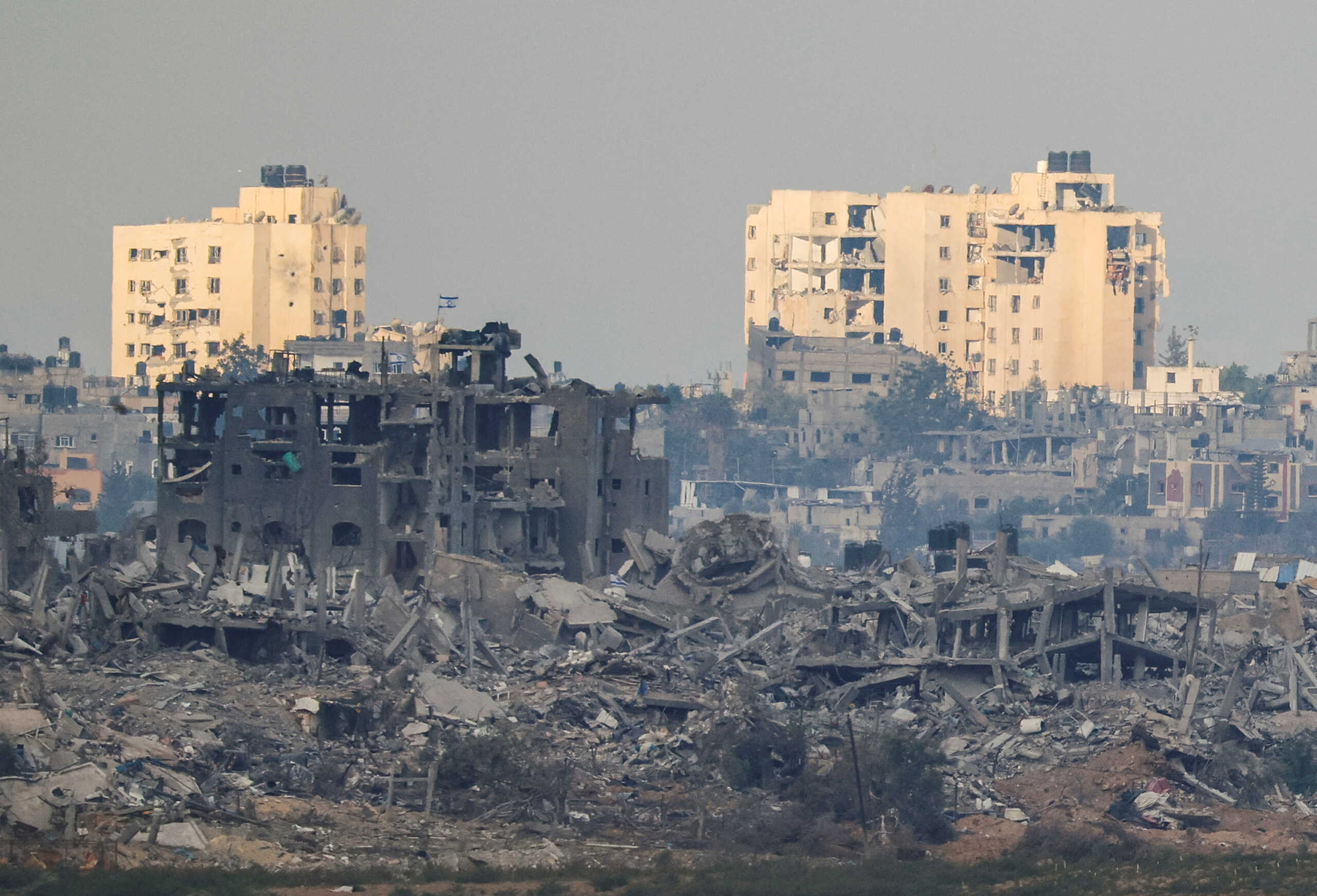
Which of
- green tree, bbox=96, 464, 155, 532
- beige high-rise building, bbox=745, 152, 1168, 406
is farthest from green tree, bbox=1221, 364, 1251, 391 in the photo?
green tree, bbox=96, 464, 155, 532

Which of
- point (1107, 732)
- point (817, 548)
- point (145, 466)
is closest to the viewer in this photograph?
point (1107, 732)

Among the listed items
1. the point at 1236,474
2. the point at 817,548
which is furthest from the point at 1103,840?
the point at 1236,474

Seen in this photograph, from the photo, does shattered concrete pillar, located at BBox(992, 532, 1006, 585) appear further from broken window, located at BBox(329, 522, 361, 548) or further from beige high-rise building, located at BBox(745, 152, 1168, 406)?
beige high-rise building, located at BBox(745, 152, 1168, 406)

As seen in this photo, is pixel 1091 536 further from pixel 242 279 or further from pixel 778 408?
pixel 242 279

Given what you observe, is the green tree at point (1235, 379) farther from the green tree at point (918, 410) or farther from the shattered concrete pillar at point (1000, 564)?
the shattered concrete pillar at point (1000, 564)

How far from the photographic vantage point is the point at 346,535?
6744cm

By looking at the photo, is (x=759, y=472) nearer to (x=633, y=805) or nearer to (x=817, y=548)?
(x=817, y=548)

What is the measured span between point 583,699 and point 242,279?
97.6 meters

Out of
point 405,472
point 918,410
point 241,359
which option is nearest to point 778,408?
point 918,410

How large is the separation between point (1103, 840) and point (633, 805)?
677cm

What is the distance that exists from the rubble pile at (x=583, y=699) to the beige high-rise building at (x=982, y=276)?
88.5 meters

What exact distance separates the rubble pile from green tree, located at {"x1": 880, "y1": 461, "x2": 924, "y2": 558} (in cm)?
5756

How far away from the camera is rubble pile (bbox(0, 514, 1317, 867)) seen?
136ft

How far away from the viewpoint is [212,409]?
70.8 metres
